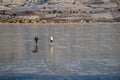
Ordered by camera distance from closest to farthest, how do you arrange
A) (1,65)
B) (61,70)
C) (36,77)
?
(36,77) → (61,70) → (1,65)

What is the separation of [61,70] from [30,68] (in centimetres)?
71

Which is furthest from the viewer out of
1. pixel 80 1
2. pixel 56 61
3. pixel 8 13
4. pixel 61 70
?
pixel 80 1

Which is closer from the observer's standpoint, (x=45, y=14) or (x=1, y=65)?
(x=1, y=65)

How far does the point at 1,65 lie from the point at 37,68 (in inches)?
39.4

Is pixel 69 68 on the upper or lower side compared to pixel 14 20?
upper

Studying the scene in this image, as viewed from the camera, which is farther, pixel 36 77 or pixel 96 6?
pixel 96 6

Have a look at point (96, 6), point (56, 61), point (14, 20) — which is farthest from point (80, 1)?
point (56, 61)

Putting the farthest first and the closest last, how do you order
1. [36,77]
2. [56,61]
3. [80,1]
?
[80,1] → [56,61] → [36,77]

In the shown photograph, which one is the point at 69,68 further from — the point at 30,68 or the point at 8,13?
the point at 8,13

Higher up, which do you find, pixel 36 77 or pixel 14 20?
pixel 36 77

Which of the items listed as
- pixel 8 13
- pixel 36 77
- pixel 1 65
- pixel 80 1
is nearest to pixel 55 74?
pixel 36 77

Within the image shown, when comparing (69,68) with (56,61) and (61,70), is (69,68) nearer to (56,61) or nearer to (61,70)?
(61,70)

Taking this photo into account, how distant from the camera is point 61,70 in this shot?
27.6 feet

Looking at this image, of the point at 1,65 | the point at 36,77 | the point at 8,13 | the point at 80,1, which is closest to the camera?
the point at 36,77
